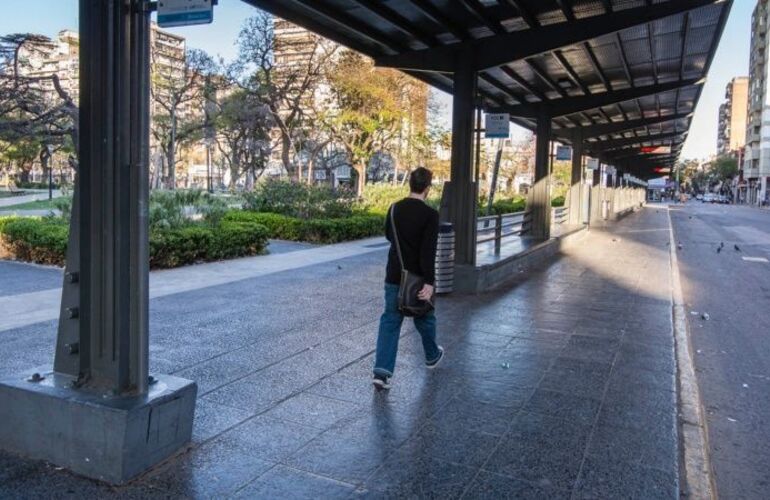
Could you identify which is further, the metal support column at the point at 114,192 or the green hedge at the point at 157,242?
the green hedge at the point at 157,242

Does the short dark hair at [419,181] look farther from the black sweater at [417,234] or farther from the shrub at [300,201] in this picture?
the shrub at [300,201]

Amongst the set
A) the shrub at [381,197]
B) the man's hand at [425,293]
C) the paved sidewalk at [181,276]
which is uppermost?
the shrub at [381,197]

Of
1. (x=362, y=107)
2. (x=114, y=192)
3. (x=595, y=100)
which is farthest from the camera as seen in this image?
(x=362, y=107)

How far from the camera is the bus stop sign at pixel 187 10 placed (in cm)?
378

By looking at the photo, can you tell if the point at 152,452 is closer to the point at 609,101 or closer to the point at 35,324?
the point at 35,324

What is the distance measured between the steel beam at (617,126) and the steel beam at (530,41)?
1325 centimetres

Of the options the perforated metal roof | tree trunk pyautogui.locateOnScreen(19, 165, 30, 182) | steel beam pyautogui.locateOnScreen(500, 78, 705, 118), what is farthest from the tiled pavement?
tree trunk pyautogui.locateOnScreen(19, 165, 30, 182)

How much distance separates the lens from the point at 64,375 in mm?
3957

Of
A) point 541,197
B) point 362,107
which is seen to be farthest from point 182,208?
point 362,107

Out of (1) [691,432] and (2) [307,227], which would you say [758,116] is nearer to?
(2) [307,227]

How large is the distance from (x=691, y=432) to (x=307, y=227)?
1409 cm

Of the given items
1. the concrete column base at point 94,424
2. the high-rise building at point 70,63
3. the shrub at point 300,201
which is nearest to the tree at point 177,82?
the high-rise building at point 70,63

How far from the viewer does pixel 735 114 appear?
15262 centimetres

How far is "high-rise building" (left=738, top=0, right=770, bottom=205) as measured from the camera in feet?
310
